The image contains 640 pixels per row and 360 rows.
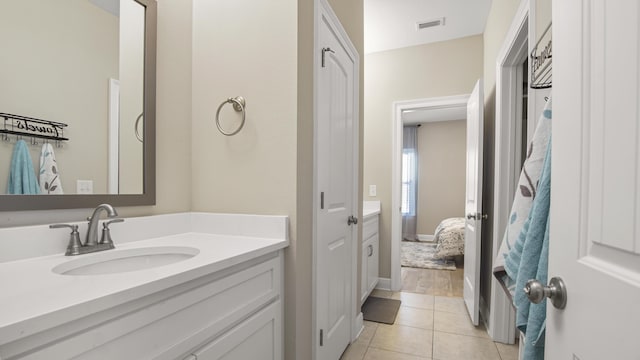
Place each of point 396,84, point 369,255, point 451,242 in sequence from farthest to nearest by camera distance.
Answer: point 451,242, point 396,84, point 369,255

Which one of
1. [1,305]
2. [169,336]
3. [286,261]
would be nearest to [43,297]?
[1,305]

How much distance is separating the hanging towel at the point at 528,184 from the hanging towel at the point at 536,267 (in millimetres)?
180

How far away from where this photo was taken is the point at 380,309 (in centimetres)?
272

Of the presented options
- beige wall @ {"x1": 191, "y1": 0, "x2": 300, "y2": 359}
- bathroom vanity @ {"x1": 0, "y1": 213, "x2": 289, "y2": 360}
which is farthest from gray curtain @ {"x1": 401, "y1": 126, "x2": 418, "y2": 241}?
bathroom vanity @ {"x1": 0, "y1": 213, "x2": 289, "y2": 360}

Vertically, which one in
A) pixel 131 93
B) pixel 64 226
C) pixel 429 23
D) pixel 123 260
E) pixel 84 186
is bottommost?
pixel 123 260

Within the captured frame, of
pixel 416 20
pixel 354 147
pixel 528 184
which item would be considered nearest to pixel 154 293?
pixel 528 184

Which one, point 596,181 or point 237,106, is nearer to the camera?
point 596,181

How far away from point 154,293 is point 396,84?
3274mm

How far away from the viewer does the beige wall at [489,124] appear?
2363mm

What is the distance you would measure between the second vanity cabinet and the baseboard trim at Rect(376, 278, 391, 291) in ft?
0.24

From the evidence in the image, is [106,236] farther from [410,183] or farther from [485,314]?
[410,183]

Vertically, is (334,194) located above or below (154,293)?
above

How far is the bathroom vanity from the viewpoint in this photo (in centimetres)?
55

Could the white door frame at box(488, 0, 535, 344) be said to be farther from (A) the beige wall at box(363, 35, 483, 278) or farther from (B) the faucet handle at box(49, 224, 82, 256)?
(B) the faucet handle at box(49, 224, 82, 256)
